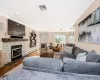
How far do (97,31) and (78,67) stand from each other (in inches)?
57.9

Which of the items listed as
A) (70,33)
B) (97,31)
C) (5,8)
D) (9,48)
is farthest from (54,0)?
(70,33)

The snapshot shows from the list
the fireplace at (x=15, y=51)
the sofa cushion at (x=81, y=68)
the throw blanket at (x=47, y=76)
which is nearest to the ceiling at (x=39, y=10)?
the fireplace at (x=15, y=51)

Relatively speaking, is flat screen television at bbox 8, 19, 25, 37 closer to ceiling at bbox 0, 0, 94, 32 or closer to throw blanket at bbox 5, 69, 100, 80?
ceiling at bbox 0, 0, 94, 32

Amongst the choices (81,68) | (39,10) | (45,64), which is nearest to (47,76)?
(45,64)

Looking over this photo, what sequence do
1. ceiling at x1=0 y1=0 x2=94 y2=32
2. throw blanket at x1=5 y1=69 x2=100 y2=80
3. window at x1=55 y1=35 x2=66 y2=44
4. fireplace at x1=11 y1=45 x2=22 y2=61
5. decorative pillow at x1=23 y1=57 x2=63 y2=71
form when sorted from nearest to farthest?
throw blanket at x1=5 y1=69 x2=100 y2=80 < decorative pillow at x1=23 y1=57 x2=63 y2=71 < ceiling at x1=0 y1=0 x2=94 y2=32 < fireplace at x1=11 y1=45 x2=22 y2=61 < window at x1=55 y1=35 x2=66 y2=44

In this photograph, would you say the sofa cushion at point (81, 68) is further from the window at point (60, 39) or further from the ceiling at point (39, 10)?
the window at point (60, 39)

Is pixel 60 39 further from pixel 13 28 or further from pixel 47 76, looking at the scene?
pixel 47 76

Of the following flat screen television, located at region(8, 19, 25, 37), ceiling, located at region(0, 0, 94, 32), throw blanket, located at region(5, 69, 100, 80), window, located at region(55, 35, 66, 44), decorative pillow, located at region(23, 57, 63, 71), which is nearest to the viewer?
throw blanket, located at region(5, 69, 100, 80)

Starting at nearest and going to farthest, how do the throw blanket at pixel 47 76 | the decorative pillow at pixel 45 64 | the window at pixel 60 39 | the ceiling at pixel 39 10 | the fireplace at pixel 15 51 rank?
the throw blanket at pixel 47 76, the decorative pillow at pixel 45 64, the ceiling at pixel 39 10, the fireplace at pixel 15 51, the window at pixel 60 39

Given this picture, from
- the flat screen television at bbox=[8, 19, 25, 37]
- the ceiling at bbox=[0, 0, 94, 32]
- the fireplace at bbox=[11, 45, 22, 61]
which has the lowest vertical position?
the fireplace at bbox=[11, 45, 22, 61]

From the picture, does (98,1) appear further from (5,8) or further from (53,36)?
(53,36)

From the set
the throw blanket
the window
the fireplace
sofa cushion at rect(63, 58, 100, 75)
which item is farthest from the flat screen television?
the window

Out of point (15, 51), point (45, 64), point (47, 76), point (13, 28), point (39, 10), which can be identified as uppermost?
point (39, 10)

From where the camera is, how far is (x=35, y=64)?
1.46m
